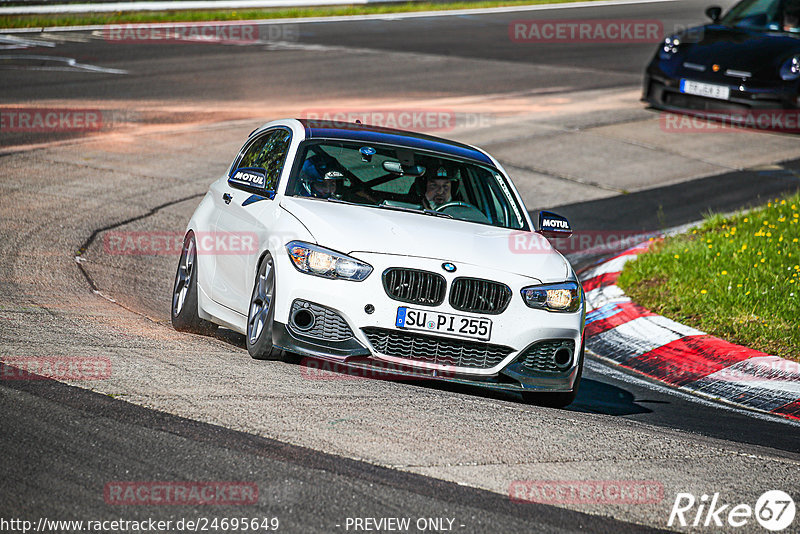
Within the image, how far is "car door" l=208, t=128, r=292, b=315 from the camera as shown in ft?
23.6

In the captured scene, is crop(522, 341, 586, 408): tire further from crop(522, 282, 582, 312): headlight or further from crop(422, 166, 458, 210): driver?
crop(422, 166, 458, 210): driver

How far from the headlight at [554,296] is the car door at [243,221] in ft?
5.44

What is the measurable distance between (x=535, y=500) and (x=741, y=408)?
341 cm

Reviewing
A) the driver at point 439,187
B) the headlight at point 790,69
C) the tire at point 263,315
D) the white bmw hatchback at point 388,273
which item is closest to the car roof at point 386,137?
the white bmw hatchback at point 388,273

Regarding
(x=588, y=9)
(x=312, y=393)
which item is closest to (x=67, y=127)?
(x=312, y=393)

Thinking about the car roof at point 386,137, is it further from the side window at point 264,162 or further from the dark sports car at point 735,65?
the dark sports car at point 735,65

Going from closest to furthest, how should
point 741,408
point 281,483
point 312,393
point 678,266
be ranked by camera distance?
point 281,483, point 312,393, point 741,408, point 678,266

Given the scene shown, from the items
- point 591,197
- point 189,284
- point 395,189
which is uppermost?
point 395,189

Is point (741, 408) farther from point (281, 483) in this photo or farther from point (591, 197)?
point (591, 197)

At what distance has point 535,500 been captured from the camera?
4.77m

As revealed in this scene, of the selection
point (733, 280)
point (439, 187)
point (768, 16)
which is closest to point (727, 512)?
point (439, 187)

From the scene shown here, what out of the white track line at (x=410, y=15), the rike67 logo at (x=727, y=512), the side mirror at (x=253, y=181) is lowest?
the white track line at (x=410, y=15)

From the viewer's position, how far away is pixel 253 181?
750 cm

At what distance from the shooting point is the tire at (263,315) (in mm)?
6629
